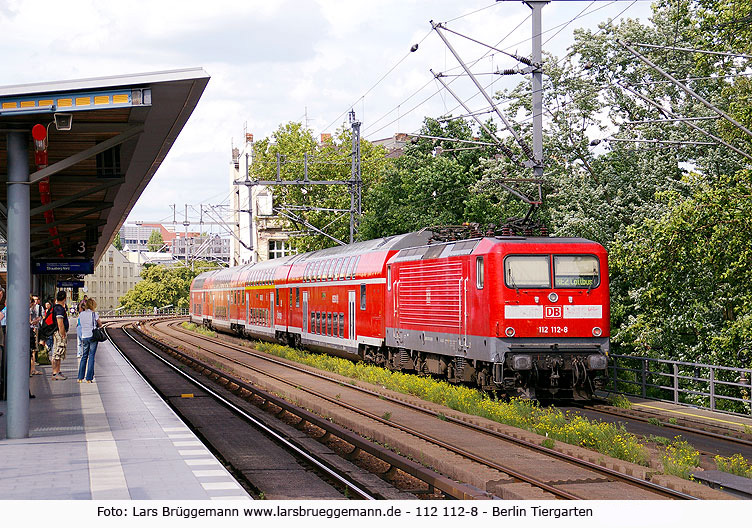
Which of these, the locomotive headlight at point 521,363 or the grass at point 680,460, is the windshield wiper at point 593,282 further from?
the grass at point 680,460

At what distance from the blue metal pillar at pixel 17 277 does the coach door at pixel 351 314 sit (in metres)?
15.3

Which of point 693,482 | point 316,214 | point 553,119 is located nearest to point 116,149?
point 693,482

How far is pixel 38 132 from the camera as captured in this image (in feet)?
41.0

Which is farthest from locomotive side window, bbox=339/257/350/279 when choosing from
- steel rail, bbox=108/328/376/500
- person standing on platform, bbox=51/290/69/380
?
person standing on platform, bbox=51/290/69/380

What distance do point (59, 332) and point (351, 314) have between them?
28.9ft

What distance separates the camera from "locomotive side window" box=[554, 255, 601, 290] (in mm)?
18531

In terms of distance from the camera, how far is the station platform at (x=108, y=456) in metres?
9.69

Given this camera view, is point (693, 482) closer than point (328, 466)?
Yes

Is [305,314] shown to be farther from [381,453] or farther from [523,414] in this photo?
[381,453]

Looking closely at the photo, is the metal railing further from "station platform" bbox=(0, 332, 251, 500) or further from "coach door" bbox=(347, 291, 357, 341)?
"station platform" bbox=(0, 332, 251, 500)

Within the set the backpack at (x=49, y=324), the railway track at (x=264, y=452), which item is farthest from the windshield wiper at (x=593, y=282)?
the backpack at (x=49, y=324)

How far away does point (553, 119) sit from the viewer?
1114 inches

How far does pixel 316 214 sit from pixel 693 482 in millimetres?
57252
